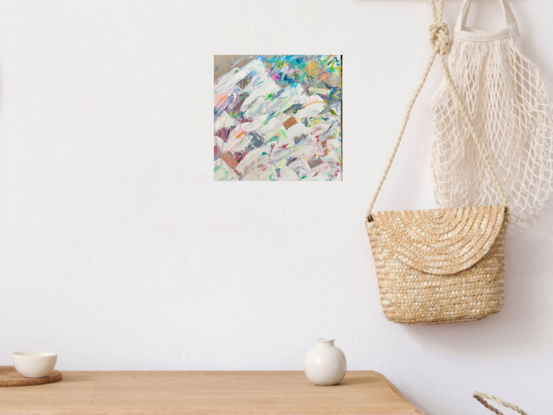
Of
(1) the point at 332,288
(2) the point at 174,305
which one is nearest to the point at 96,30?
(2) the point at 174,305

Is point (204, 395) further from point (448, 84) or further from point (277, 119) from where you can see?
point (448, 84)

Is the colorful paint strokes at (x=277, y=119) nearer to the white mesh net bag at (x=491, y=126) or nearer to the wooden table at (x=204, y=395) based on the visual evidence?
the white mesh net bag at (x=491, y=126)

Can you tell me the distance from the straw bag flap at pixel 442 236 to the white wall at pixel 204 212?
139 mm

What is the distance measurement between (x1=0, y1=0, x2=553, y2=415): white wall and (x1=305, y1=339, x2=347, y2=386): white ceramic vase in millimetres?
196

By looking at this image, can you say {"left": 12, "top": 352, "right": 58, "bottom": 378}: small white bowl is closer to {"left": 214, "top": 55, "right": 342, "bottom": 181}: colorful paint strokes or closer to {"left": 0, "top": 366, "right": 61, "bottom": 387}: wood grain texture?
{"left": 0, "top": 366, "right": 61, "bottom": 387}: wood grain texture

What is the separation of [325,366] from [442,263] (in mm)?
345

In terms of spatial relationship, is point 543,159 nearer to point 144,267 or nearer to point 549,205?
point 549,205

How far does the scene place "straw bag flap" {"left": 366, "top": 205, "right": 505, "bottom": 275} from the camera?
3.99 feet

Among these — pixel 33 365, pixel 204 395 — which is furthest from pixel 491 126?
pixel 33 365

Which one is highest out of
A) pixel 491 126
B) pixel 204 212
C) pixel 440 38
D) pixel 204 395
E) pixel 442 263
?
pixel 440 38

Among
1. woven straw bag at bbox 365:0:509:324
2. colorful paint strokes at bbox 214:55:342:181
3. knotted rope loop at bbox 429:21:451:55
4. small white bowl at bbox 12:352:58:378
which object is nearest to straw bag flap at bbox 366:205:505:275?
woven straw bag at bbox 365:0:509:324

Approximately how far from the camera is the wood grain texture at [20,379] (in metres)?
1.13

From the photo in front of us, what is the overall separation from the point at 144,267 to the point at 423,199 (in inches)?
28.3

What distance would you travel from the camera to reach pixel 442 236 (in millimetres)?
1230
